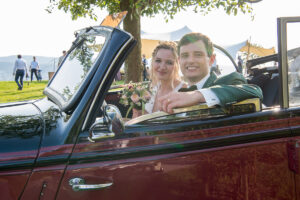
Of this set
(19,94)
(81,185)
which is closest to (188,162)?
(81,185)

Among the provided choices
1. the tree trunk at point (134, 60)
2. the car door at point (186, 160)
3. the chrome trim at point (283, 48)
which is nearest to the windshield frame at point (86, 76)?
the car door at point (186, 160)

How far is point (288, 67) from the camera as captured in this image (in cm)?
165

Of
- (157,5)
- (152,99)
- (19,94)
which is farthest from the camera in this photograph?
(19,94)

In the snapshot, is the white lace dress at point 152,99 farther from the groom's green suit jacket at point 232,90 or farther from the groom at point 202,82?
the groom's green suit jacket at point 232,90

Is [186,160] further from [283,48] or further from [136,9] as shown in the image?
[136,9]

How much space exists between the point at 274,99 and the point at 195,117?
3.72 feet

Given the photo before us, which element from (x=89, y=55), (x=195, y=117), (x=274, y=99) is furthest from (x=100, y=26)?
(x=274, y=99)

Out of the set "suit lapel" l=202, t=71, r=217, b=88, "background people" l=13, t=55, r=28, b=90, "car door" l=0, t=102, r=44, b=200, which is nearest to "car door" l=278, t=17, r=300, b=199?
"suit lapel" l=202, t=71, r=217, b=88

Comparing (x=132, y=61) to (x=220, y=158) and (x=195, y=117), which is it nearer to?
(x=195, y=117)

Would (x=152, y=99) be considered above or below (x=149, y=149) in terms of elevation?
above

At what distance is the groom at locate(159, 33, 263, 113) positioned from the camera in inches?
66.9

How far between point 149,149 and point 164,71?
1002 millimetres

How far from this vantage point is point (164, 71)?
2.37 m

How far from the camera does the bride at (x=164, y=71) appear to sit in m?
2.28
